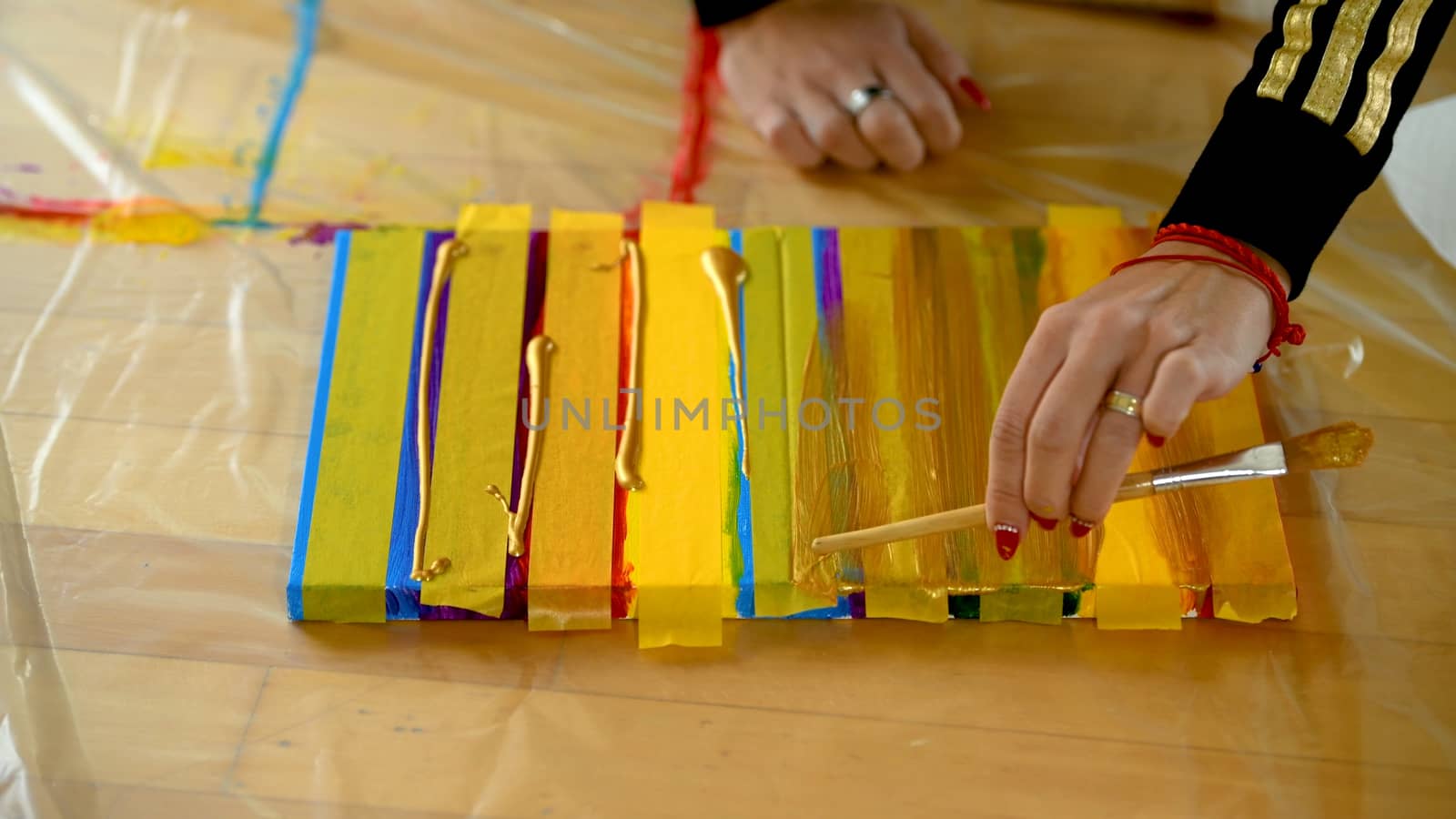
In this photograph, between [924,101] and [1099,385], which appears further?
[924,101]

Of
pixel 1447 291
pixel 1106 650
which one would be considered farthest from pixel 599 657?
pixel 1447 291

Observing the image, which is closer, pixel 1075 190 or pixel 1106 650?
pixel 1106 650

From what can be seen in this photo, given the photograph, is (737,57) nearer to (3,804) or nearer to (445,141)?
(445,141)

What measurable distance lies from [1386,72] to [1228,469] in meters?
0.27

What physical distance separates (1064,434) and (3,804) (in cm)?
62

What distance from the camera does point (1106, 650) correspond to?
75 cm

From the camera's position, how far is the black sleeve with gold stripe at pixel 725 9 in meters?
1.05

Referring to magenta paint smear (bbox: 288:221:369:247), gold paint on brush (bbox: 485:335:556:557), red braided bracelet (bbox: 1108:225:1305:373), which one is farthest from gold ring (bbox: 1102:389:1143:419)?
magenta paint smear (bbox: 288:221:369:247)

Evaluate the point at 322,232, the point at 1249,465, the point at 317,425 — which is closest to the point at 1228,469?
the point at 1249,465

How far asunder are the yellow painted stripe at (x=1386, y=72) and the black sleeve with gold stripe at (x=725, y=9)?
0.51 m

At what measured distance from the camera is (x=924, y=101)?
1.00 meters

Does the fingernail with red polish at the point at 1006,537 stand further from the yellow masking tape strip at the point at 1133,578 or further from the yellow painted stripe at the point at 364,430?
the yellow painted stripe at the point at 364,430

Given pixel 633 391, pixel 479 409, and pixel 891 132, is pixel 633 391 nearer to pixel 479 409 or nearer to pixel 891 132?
pixel 479 409

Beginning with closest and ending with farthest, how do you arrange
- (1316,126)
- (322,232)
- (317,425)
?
(1316,126), (317,425), (322,232)
